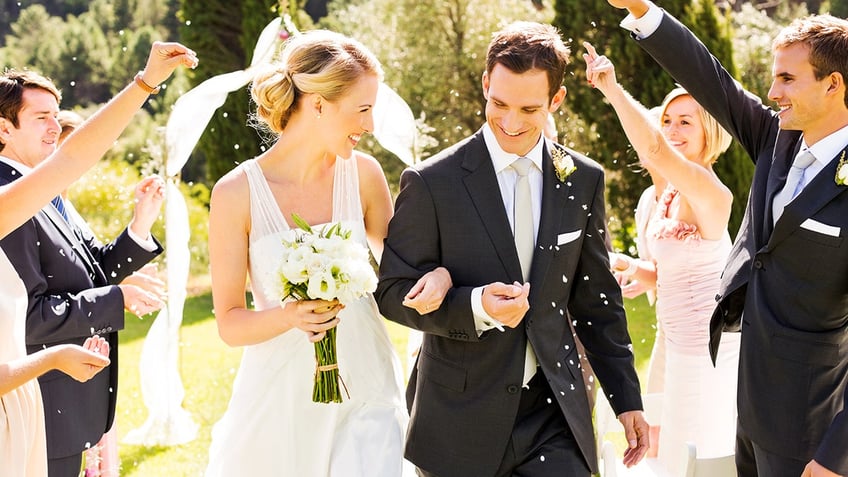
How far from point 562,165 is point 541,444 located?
1.02 metres

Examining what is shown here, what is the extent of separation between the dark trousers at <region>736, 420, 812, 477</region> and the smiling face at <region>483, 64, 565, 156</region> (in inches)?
54.7

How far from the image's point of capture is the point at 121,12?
31062 mm

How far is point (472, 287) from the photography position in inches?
138

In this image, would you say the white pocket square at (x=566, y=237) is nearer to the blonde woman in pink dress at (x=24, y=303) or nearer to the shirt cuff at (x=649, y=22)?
the shirt cuff at (x=649, y=22)

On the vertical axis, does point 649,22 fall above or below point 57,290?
above

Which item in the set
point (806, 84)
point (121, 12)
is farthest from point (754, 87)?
point (121, 12)

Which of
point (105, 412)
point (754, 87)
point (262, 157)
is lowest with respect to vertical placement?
point (105, 412)

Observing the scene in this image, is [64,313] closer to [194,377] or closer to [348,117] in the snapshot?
[348,117]

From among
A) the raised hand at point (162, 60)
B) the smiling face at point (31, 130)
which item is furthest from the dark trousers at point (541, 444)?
the smiling face at point (31, 130)

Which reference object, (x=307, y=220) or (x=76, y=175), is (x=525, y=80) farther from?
(x=76, y=175)

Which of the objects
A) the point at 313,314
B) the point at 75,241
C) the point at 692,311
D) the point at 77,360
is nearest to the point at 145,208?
the point at 75,241

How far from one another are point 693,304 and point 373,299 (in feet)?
7.34

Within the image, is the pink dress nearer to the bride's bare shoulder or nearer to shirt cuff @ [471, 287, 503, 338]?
shirt cuff @ [471, 287, 503, 338]

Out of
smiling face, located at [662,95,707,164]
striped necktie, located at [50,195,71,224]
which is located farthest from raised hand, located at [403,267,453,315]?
smiling face, located at [662,95,707,164]
